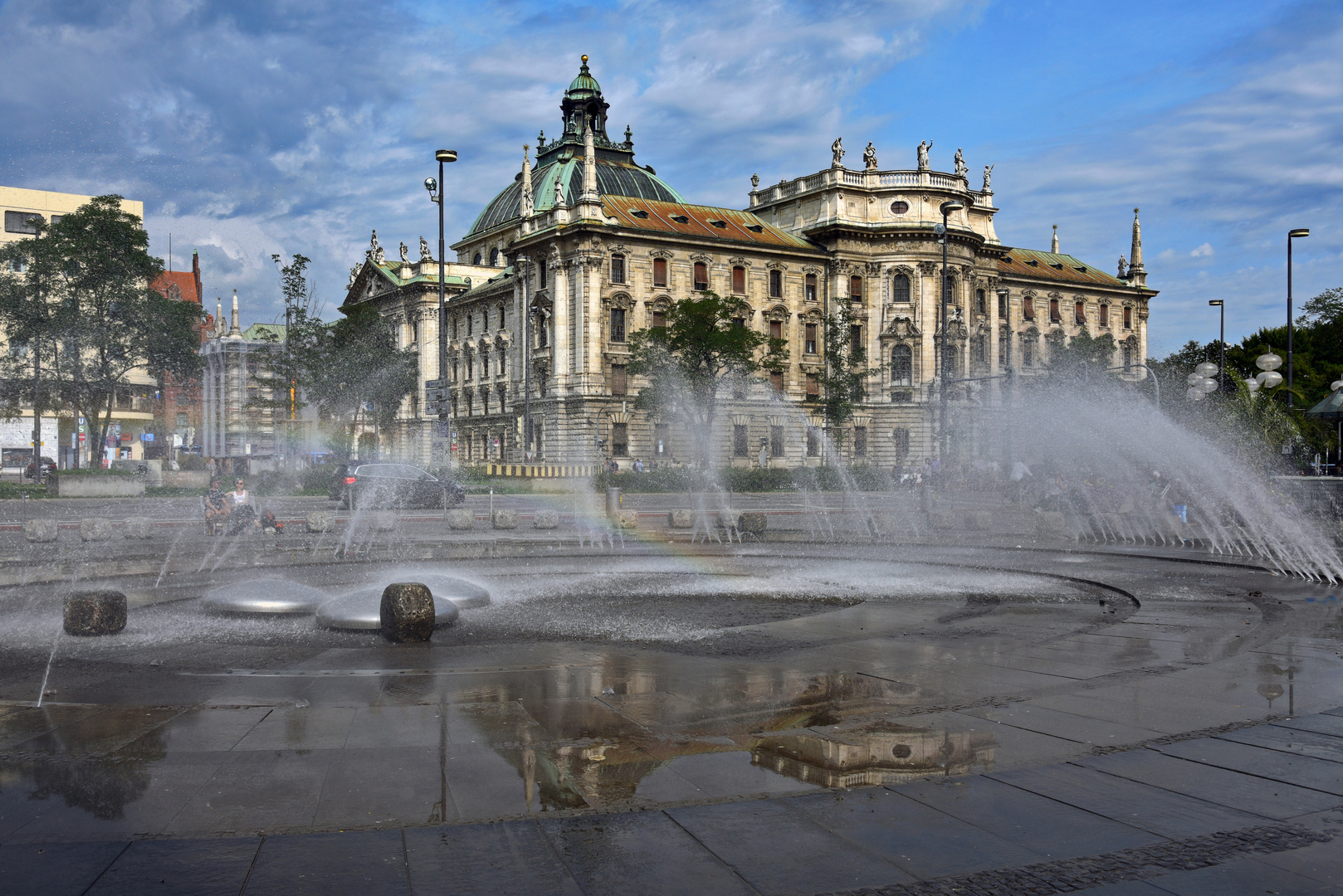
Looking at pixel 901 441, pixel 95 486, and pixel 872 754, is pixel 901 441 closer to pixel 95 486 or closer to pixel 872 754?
pixel 95 486

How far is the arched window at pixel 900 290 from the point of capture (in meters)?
80.2

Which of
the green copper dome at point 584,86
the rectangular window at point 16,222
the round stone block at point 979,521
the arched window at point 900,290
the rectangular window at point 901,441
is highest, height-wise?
the green copper dome at point 584,86

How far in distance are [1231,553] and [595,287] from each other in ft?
181

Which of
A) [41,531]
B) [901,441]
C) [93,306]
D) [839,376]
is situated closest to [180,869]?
[41,531]

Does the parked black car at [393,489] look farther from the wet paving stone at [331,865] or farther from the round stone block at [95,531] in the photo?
the wet paving stone at [331,865]

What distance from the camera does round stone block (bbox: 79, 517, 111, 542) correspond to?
22438 millimetres

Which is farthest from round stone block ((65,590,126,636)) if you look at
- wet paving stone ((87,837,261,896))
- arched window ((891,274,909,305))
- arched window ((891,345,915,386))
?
arched window ((891,274,909,305))

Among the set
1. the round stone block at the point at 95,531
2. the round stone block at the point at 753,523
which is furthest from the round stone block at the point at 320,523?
the round stone block at the point at 753,523

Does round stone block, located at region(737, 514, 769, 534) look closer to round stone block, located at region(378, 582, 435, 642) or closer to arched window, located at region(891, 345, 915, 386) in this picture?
round stone block, located at region(378, 582, 435, 642)

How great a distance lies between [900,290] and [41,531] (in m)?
67.7

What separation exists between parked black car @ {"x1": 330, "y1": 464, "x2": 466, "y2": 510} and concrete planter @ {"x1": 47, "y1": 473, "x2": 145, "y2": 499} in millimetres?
9293

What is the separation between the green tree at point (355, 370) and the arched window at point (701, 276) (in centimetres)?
2361

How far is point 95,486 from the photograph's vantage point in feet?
126

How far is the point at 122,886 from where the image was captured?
14.4 ft
